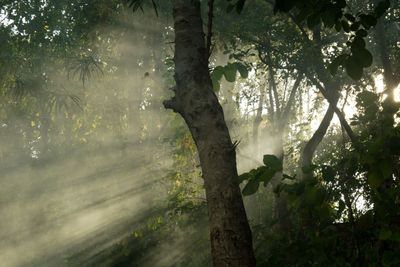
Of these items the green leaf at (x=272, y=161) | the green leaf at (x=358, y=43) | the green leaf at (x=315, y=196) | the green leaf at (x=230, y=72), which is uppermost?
the green leaf at (x=230, y=72)

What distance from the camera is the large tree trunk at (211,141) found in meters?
2.33

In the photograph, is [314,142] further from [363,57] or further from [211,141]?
[363,57]

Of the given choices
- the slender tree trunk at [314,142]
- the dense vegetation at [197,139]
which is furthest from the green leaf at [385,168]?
the slender tree trunk at [314,142]

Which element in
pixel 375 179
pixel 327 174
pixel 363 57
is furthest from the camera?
pixel 327 174

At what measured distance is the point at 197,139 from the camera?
2518 mm

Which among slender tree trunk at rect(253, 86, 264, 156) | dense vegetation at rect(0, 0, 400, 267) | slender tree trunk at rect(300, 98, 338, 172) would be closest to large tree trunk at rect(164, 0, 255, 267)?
dense vegetation at rect(0, 0, 400, 267)

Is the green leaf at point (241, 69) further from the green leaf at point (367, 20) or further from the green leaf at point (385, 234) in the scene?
the green leaf at point (385, 234)

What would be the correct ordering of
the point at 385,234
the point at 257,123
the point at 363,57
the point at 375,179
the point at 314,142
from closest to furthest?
the point at 363,57
the point at 375,179
the point at 385,234
the point at 314,142
the point at 257,123

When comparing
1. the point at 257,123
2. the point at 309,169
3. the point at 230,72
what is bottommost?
the point at 309,169

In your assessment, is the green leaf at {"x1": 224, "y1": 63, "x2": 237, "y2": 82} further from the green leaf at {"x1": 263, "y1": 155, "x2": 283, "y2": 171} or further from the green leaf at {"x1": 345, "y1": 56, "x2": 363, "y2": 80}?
the green leaf at {"x1": 345, "y1": 56, "x2": 363, "y2": 80}

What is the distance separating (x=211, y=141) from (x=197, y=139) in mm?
91

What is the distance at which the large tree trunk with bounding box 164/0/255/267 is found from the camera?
91.7 inches

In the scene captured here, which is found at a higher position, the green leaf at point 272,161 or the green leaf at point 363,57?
the green leaf at point 363,57

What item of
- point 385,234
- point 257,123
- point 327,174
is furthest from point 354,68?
point 257,123
